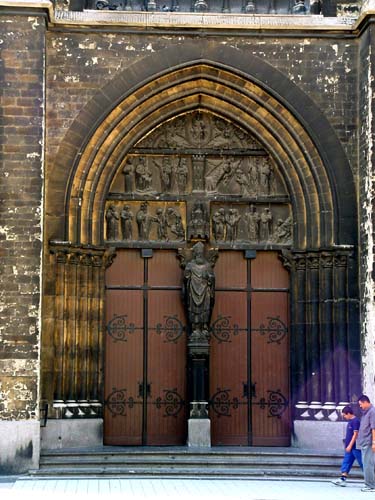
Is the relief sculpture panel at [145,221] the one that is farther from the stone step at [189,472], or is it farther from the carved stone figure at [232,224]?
the stone step at [189,472]

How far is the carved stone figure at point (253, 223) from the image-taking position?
1766 centimetres

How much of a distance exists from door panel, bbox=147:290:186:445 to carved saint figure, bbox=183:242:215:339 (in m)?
0.45

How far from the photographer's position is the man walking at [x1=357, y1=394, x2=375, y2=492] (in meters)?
14.0

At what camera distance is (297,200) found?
1741 centimetres

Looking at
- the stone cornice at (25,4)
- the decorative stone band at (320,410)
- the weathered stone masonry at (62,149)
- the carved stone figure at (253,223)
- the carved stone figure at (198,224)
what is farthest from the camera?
the carved stone figure at (253,223)

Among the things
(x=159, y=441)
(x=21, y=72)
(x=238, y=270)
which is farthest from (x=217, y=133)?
(x=159, y=441)

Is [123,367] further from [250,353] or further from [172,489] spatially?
[172,489]

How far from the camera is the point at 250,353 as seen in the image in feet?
57.6

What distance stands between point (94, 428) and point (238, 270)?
3.42 m

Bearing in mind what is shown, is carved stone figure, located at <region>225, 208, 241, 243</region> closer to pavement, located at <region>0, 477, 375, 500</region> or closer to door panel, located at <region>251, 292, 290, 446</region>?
door panel, located at <region>251, 292, 290, 446</region>

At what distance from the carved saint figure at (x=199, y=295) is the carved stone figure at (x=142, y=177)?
1.49 m

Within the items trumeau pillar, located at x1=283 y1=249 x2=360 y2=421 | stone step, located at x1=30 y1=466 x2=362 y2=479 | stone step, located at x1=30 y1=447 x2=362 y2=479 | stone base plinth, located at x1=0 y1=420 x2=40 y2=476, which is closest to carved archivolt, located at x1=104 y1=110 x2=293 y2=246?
trumeau pillar, located at x1=283 y1=249 x2=360 y2=421

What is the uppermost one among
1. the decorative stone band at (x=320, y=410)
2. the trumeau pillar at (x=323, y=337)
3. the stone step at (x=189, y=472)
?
the trumeau pillar at (x=323, y=337)

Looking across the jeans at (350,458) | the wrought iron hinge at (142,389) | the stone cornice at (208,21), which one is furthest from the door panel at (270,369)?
the stone cornice at (208,21)
